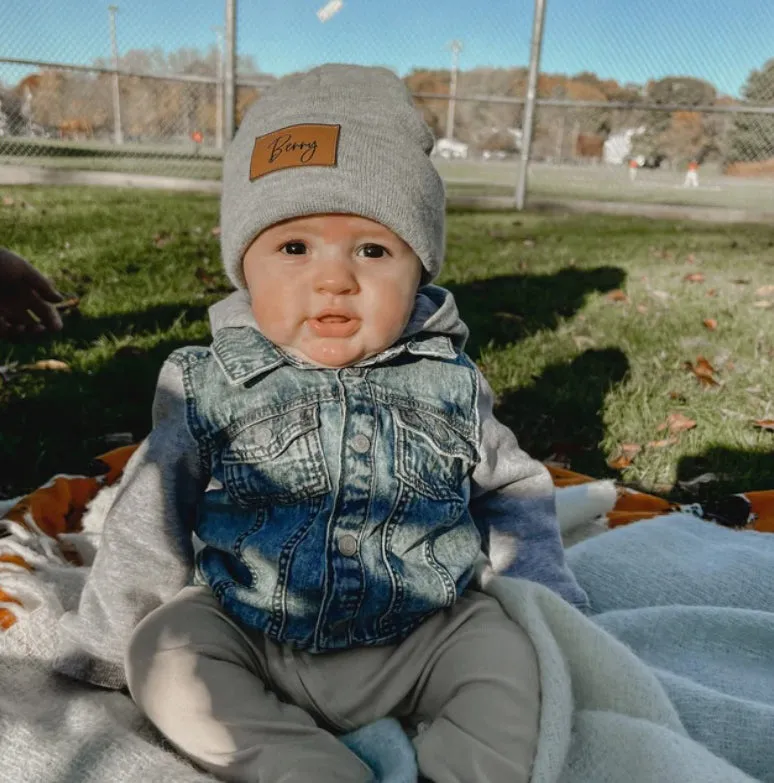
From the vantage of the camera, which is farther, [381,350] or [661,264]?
[661,264]

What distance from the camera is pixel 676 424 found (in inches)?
145

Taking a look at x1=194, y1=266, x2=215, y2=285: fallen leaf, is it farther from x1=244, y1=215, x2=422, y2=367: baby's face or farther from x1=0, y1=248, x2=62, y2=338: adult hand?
x1=244, y1=215, x2=422, y2=367: baby's face

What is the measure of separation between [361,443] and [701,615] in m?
1.07

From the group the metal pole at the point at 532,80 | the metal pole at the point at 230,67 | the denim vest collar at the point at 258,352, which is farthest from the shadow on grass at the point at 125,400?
the metal pole at the point at 532,80

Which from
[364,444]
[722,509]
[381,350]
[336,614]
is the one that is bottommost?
[722,509]

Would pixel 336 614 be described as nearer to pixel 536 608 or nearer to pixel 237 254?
pixel 536 608

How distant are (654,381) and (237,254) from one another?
2.71m

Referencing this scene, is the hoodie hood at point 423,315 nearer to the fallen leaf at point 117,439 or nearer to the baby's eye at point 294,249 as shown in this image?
the baby's eye at point 294,249

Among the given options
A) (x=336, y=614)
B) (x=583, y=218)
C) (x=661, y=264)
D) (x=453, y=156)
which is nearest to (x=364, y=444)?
(x=336, y=614)

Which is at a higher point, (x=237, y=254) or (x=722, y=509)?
(x=237, y=254)

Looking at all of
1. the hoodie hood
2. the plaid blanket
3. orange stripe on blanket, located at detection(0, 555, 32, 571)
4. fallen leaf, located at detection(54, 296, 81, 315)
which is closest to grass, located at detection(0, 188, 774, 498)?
fallen leaf, located at detection(54, 296, 81, 315)

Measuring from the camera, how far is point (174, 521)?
1951 millimetres

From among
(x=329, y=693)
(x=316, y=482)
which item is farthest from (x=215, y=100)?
(x=329, y=693)

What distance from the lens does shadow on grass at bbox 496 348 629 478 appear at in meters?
3.54
